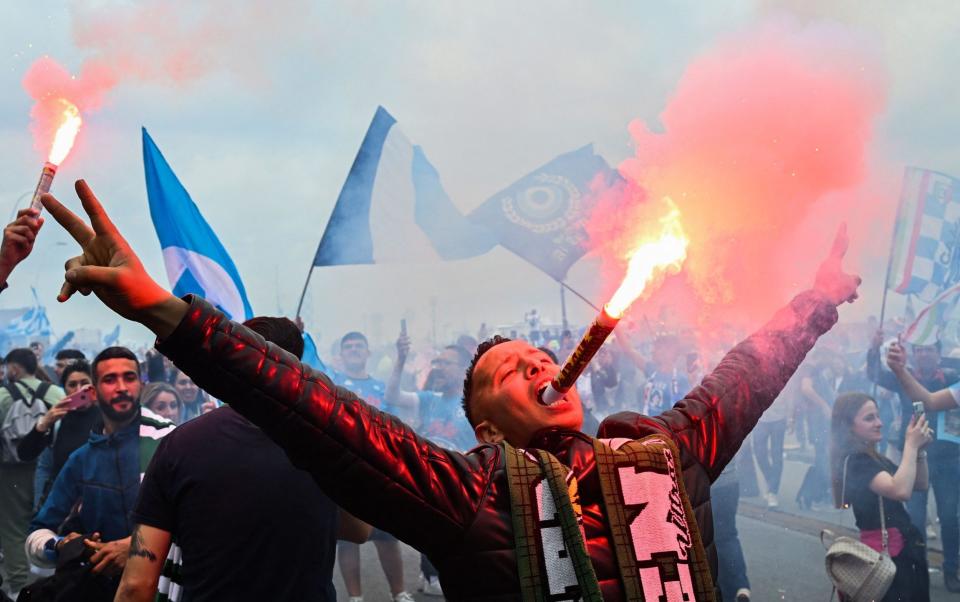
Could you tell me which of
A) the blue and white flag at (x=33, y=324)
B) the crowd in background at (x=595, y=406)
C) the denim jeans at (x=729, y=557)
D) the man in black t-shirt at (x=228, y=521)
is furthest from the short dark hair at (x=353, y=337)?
the blue and white flag at (x=33, y=324)

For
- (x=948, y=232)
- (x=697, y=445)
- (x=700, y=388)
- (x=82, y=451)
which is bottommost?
(x=697, y=445)

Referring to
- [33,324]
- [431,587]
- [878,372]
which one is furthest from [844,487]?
[33,324]

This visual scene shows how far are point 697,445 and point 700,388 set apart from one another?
244mm

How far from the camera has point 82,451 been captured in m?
3.93

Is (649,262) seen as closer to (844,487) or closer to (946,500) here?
(844,487)

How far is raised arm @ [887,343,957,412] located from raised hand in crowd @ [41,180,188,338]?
20.5 ft

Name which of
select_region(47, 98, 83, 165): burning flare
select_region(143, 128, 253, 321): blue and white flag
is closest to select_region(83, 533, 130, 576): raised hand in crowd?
select_region(47, 98, 83, 165): burning flare

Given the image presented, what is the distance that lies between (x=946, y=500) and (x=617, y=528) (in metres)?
6.03

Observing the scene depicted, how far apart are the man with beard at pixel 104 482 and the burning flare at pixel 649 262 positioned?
2312 millimetres

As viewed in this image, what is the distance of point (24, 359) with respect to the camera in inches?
275

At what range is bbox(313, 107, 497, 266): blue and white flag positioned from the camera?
849 centimetres

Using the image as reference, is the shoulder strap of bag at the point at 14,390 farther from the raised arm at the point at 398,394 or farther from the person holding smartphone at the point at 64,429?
the raised arm at the point at 398,394

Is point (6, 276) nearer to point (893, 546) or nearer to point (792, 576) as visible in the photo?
point (893, 546)

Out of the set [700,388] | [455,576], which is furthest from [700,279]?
[455,576]
